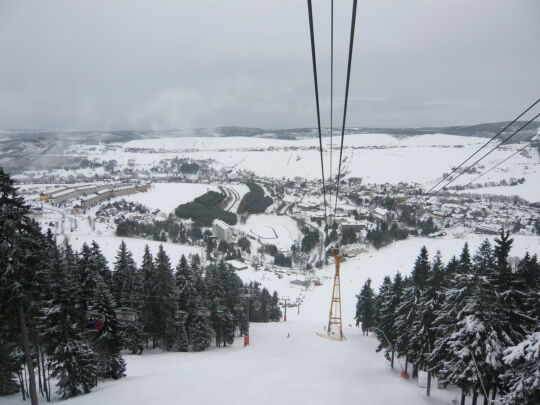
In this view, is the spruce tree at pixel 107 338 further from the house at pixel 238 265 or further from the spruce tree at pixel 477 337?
the house at pixel 238 265

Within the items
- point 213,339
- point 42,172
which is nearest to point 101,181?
point 42,172

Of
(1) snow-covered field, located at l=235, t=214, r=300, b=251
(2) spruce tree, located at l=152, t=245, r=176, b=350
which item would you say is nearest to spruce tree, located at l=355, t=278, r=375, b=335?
(2) spruce tree, located at l=152, t=245, r=176, b=350

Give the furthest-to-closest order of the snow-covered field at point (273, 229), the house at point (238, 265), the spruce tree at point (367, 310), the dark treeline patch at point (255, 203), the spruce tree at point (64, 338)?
1. the dark treeline patch at point (255, 203)
2. the snow-covered field at point (273, 229)
3. the house at point (238, 265)
4. the spruce tree at point (367, 310)
5. the spruce tree at point (64, 338)

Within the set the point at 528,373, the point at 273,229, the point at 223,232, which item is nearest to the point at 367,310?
the point at 528,373

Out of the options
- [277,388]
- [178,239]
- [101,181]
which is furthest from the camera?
[101,181]

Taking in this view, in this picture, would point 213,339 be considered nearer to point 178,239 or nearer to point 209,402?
point 209,402

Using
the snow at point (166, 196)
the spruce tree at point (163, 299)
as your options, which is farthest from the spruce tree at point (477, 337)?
the snow at point (166, 196)
